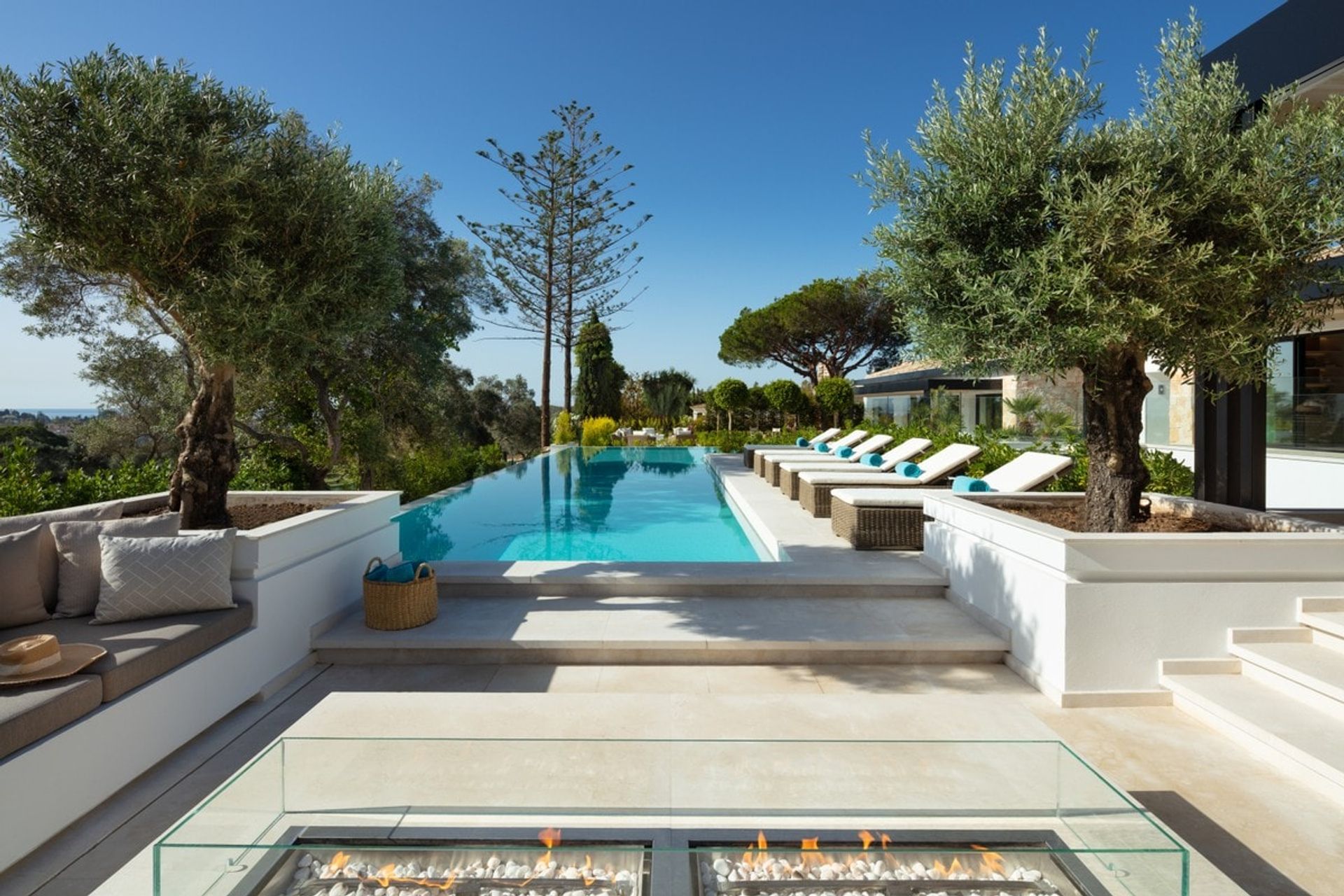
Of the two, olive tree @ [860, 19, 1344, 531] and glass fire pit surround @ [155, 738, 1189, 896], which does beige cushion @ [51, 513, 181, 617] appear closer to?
glass fire pit surround @ [155, 738, 1189, 896]

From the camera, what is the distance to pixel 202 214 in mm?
3908

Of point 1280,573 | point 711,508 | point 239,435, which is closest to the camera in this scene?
point 1280,573

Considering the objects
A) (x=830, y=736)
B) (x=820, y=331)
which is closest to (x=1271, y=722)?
(x=830, y=736)

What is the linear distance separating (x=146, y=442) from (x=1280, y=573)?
12.4 meters

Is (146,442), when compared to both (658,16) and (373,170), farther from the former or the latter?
(658,16)

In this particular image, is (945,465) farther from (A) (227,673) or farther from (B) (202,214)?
(B) (202,214)

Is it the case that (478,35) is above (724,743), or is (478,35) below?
above

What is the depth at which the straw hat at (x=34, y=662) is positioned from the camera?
2451 millimetres

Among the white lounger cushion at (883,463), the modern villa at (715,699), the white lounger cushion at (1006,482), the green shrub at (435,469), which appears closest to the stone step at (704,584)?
the modern villa at (715,699)

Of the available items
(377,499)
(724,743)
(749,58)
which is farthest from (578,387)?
(724,743)

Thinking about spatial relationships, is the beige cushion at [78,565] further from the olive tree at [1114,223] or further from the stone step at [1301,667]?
the stone step at [1301,667]

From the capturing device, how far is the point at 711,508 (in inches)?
391

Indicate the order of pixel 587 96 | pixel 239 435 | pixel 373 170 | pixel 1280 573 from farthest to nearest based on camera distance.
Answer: pixel 587 96 → pixel 239 435 → pixel 373 170 → pixel 1280 573

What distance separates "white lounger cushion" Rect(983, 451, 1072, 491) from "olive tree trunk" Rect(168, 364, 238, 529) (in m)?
5.79
